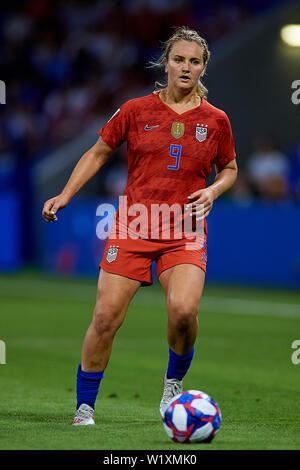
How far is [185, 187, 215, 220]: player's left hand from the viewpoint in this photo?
6598 millimetres

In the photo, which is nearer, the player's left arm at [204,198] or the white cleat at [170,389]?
the player's left arm at [204,198]

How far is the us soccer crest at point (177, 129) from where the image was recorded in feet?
22.5

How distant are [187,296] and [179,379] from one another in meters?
0.85

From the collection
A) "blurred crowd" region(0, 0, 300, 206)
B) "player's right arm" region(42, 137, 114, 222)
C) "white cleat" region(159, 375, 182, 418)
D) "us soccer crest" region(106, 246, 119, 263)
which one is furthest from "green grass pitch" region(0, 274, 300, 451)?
"blurred crowd" region(0, 0, 300, 206)

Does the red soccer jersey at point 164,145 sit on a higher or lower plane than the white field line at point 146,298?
higher

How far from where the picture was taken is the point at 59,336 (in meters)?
12.5

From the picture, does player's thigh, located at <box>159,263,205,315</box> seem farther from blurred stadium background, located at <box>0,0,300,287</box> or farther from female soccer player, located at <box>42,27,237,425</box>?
blurred stadium background, located at <box>0,0,300,287</box>

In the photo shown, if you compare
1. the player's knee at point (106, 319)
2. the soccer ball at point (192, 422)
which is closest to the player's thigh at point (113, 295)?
the player's knee at point (106, 319)

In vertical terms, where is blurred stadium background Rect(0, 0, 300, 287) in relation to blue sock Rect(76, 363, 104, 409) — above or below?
above

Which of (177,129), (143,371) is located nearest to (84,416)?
(177,129)

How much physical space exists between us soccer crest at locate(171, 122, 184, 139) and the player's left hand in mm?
464

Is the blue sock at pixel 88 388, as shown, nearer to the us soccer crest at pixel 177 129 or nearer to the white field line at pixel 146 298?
the us soccer crest at pixel 177 129

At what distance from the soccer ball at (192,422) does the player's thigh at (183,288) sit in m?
0.81
